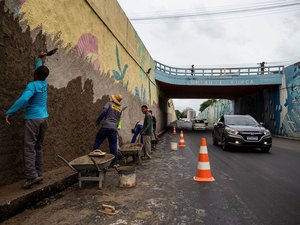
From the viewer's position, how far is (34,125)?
4.45 metres

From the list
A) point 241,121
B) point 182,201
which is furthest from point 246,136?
point 182,201

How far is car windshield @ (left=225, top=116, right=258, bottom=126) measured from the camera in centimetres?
1277

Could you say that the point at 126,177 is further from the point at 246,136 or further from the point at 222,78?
the point at 222,78

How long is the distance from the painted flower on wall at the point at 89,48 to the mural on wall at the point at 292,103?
62.7ft

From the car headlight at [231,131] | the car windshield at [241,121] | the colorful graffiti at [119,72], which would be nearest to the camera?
the colorful graffiti at [119,72]

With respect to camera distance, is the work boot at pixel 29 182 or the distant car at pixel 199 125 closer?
the work boot at pixel 29 182

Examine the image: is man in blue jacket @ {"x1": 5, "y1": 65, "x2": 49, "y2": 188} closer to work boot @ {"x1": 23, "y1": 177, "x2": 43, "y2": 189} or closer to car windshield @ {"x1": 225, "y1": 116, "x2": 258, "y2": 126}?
work boot @ {"x1": 23, "y1": 177, "x2": 43, "y2": 189}

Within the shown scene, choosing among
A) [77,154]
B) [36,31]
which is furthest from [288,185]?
[36,31]

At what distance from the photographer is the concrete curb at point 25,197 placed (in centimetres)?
366

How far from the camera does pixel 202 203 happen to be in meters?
4.61

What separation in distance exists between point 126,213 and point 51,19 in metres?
4.15

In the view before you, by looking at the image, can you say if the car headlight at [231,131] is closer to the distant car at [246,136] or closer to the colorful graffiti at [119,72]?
the distant car at [246,136]

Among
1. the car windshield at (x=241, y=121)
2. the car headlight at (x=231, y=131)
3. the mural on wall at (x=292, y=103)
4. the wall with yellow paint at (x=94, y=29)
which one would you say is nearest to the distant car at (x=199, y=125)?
the mural on wall at (x=292, y=103)

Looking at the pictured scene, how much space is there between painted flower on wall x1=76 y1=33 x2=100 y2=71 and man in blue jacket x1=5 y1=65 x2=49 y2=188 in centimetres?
276
